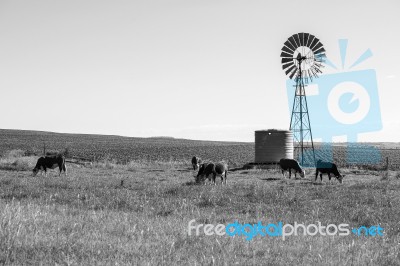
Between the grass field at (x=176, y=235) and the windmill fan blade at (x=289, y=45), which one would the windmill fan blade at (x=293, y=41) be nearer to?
the windmill fan blade at (x=289, y=45)

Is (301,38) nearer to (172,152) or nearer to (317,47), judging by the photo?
(317,47)

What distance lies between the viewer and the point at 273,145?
4056cm

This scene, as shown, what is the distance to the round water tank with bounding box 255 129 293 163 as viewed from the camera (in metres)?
40.5

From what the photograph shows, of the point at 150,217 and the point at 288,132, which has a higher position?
the point at 288,132

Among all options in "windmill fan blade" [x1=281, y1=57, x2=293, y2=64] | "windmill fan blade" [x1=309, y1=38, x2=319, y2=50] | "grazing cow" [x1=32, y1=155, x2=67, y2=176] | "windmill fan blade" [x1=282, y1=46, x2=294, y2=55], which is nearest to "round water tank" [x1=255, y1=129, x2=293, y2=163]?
"windmill fan blade" [x1=281, y1=57, x2=293, y2=64]

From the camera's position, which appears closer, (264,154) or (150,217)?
(150,217)

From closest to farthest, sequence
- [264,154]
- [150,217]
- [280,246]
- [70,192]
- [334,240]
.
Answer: [280,246] → [334,240] → [150,217] → [70,192] → [264,154]

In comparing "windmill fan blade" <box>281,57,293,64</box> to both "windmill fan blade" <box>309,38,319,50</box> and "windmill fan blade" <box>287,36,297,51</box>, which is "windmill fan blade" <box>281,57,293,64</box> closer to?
"windmill fan blade" <box>287,36,297,51</box>

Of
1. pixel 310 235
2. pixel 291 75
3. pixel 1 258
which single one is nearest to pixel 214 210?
pixel 310 235

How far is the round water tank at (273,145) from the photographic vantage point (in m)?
40.5

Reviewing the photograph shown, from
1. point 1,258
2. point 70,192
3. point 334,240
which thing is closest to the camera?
point 1,258

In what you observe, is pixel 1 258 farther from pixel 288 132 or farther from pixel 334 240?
pixel 288 132

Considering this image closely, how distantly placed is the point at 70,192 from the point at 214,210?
217 inches

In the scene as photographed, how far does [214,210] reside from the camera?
11.8 metres
